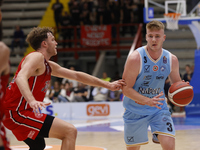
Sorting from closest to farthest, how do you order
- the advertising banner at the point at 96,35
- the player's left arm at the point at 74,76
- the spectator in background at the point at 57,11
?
the player's left arm at the point at 74,76 → the advertising banner at the point at 96,35 → the spectator in background at the point at 57,11

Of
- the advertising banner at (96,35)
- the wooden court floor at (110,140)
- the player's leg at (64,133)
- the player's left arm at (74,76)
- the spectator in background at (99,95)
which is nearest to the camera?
the player's leg at (64,133)

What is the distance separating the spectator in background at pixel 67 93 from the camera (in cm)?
1368

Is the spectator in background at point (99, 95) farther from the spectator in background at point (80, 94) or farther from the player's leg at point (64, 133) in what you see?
the player's leg at point (64, 133)

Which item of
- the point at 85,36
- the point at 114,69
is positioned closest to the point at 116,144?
the point at 85,36

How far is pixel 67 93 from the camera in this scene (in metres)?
14.2

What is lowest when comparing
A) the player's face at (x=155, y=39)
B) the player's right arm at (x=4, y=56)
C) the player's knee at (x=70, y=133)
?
the player's knee at (x=70, y=133)

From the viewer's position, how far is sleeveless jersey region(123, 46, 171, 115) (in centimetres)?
443

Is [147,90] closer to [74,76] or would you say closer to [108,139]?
[74,76]

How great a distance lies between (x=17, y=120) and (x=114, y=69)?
1618cm

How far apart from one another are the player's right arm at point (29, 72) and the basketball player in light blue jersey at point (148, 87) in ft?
3.50

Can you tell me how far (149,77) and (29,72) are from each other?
147 cm

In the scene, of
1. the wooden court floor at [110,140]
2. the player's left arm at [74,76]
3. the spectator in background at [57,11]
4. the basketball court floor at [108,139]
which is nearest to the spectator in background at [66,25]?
the spectator in background at [57,11]

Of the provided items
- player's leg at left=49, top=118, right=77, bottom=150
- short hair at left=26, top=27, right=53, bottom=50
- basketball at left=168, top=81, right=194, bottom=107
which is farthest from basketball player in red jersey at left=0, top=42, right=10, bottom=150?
basketball at left=168, top=81, right=194, bottom=107

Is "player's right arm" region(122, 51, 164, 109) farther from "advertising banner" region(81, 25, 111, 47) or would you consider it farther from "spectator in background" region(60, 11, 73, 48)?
"spectator in background" region(60, 11, 73, 48)
